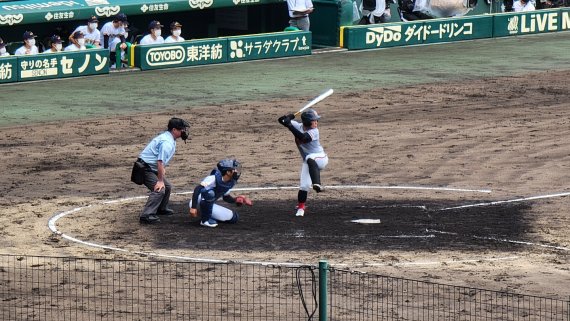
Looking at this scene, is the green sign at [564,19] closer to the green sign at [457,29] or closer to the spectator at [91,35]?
the green sign at [457,29]

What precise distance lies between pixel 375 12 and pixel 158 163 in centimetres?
2252

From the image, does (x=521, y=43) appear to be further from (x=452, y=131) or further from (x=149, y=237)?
(x=149, y=237)

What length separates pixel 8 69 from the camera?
32844mm

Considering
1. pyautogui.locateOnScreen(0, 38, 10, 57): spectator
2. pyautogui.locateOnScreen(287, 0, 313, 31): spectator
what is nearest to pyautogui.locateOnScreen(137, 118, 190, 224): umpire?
pyautogui.locateOnScreen(0, 38, 10, 57): spectator

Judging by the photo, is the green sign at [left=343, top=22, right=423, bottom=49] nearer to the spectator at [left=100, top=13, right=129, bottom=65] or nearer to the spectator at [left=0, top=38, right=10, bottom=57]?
the spectator at [left=100, top=13, right=129, bottom=65]

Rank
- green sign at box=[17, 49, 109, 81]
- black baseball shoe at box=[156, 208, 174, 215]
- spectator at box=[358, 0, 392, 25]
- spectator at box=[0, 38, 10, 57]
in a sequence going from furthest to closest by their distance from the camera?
spectator at box=[358, 0, 392, 25] → green sign at box=[17, 49, 109, 81] → spectator at box=[0, 38, 10, 57] → black baseball shoe at box=[156, 208, 174, 215]

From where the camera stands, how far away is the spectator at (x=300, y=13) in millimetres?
37719

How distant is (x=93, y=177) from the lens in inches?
923

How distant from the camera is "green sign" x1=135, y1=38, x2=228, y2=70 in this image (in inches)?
1394

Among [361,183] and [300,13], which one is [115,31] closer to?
[300,13]

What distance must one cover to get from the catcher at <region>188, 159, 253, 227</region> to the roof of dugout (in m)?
16.7

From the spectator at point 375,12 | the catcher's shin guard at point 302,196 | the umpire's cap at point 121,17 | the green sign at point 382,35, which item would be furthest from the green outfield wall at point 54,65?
the catcher's shin guard at point 302,196

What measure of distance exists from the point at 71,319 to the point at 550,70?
77.8 ft

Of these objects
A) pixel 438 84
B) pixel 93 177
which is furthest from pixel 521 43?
pixel 93 177
